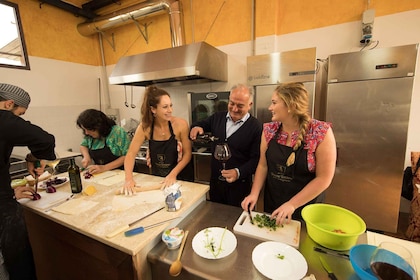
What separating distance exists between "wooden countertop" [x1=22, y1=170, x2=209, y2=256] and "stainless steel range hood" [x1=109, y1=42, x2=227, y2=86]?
55.9 inches

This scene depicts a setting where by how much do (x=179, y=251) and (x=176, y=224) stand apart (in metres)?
0.19

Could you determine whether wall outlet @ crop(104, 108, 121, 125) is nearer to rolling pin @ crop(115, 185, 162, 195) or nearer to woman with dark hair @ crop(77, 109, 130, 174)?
woman with dark hair @ crop(77, 109, 130, 174)

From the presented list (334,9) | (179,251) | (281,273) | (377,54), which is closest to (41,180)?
(179,251)

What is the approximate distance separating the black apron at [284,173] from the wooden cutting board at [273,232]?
0.81 feet

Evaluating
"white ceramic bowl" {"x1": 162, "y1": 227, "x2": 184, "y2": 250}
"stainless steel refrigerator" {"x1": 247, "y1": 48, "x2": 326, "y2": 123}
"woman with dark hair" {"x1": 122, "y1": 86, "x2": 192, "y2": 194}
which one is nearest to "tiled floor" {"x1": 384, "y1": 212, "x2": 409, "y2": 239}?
"stainless steel refrigerator" {"x1": 247, "y1": 48, "x2": 326, "y2": 123}

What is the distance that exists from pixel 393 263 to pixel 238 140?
1.15m

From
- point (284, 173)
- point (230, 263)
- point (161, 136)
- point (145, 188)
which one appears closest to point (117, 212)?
point (145, 188)

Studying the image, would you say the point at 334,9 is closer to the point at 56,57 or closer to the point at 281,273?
the point at 281,273

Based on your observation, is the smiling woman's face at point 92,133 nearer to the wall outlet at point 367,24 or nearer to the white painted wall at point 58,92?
the white painted wall at point 58,92

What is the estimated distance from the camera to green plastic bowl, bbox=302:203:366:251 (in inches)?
33.2

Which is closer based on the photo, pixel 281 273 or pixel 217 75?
pixel 281 273

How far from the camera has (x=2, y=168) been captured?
1.12m

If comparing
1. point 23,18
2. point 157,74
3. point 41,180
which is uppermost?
point 23,18

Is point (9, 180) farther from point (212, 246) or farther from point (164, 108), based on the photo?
point (212, 246)
